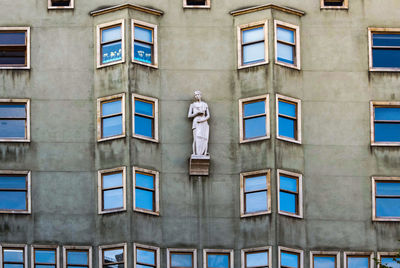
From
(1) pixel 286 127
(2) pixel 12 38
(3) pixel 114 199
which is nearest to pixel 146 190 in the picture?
(3) pixel 114 199

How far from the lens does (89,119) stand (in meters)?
71.2

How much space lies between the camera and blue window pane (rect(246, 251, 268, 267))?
69.2 metres

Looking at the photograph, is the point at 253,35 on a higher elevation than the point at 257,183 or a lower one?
higher

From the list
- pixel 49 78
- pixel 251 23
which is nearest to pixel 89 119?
pixel 49 78

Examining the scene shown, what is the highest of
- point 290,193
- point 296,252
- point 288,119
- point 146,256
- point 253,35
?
point 253,35

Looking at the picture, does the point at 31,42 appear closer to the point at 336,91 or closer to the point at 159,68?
the point at 159,68

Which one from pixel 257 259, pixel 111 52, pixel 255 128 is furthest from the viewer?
pixel 111 52

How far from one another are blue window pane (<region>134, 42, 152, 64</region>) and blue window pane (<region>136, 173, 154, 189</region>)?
15.7ft

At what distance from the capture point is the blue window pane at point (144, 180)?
70062 mm

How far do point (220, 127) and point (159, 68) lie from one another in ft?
11.2

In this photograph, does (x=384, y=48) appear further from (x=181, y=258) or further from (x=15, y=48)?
(x=15, y=48)

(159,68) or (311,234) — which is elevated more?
(159,68)

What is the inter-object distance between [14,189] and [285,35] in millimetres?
12422

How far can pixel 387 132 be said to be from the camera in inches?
2832
